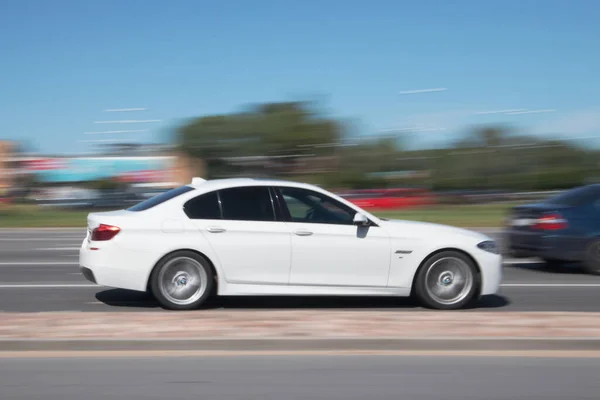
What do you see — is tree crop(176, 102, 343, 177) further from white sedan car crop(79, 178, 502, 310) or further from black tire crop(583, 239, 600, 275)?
white sedan car crop(79, 178, 502, 310)

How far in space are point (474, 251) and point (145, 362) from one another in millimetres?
4158

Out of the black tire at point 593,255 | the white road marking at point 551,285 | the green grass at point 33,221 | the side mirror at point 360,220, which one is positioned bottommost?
the green grass at point 33,221

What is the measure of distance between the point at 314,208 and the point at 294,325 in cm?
192

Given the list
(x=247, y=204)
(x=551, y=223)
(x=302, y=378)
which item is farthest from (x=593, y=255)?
(x=302, y=378)

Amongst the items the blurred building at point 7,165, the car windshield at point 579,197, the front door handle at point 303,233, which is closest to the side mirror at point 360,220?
the front door handle at point 303,233

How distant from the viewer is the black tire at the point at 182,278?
8438 millimetres

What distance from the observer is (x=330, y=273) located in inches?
336

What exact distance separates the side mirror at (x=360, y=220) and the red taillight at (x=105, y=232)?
253 centimetres

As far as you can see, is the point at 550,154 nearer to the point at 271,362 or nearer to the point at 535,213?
the point at 535,213

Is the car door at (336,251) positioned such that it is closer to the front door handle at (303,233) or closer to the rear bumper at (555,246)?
the front door handle at (303,233)

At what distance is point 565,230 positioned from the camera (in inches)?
483

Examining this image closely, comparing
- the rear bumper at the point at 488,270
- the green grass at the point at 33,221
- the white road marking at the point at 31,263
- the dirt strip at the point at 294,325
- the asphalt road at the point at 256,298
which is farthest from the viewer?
the green grass at the point at 33,221

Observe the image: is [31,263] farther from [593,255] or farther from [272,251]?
[593,255]

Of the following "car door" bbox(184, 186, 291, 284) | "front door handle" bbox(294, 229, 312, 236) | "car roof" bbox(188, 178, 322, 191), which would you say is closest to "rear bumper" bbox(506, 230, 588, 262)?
"car roof" bbox(188, 178, 322, 191)
